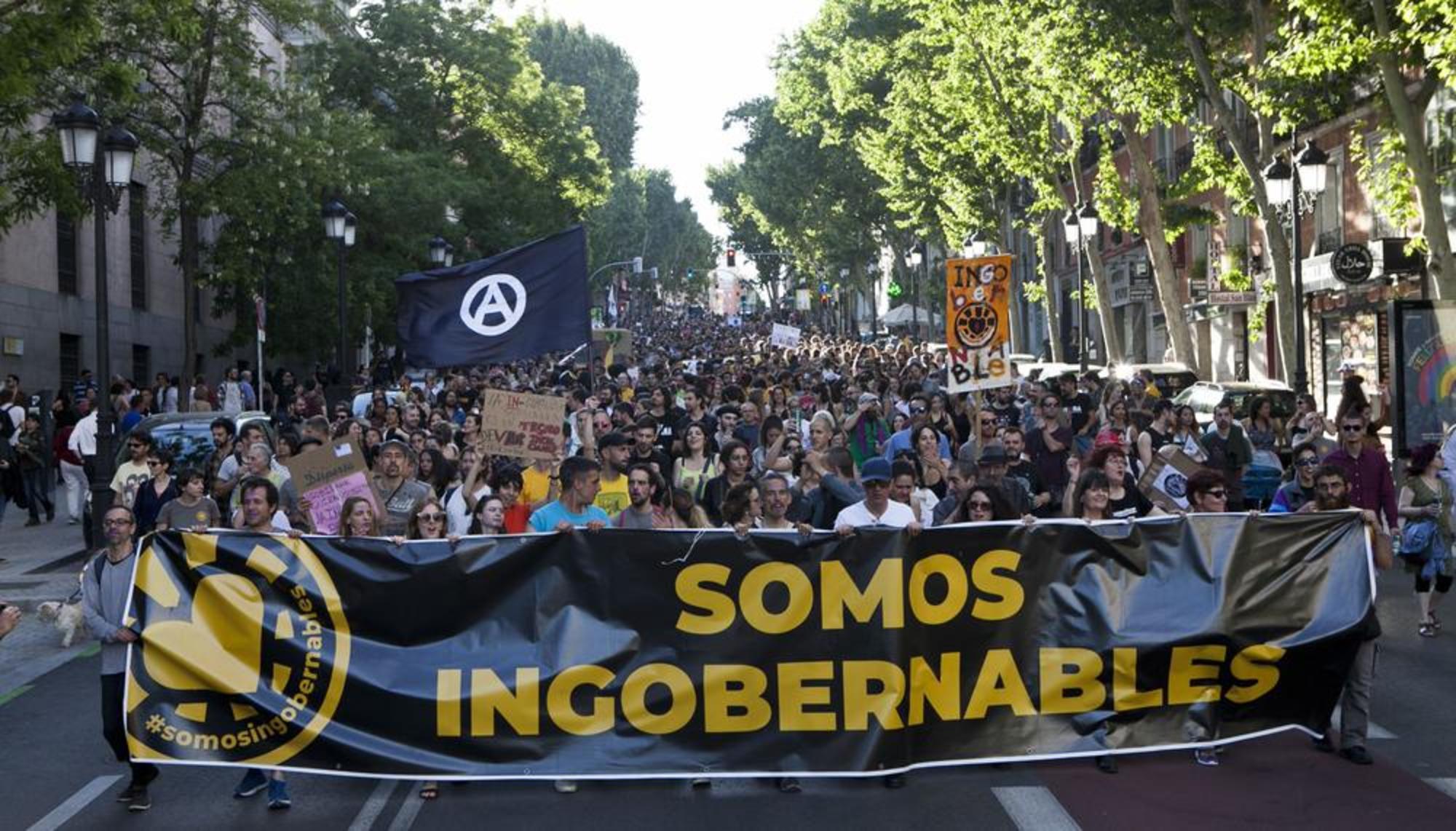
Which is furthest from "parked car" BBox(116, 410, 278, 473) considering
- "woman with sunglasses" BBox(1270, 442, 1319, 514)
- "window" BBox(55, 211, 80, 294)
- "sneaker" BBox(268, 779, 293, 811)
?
"window" BBox(55, 211, 80, 294)

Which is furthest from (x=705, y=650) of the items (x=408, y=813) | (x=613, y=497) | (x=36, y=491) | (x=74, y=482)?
(x=36, y=491)

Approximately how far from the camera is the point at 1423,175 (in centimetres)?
2394

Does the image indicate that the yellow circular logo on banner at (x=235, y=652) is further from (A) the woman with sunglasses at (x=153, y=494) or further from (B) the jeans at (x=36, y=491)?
(B) the jeans at (x=36, y=491)

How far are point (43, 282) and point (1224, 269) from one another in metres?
27.7

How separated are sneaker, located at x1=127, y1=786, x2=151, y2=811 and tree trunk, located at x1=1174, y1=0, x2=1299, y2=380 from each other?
23.1 meters

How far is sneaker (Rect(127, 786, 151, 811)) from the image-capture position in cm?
839

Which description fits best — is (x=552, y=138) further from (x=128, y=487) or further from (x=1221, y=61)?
(x=128, y=487)

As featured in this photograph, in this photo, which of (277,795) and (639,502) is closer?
(277,795)

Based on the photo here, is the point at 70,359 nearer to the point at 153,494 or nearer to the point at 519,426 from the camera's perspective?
the point at 153,494

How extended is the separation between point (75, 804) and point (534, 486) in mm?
4598

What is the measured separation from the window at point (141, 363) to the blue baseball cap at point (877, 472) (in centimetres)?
3178

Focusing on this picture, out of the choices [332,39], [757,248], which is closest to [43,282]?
[332,39]

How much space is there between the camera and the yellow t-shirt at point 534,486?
12.3m

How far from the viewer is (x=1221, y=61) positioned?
29.9 meters
